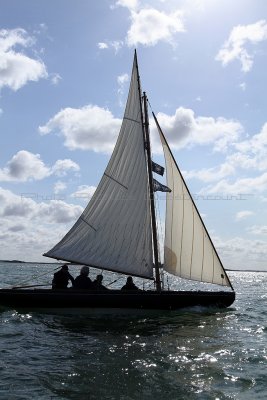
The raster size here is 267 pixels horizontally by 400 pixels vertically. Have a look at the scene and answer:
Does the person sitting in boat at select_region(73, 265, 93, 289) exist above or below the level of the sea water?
above

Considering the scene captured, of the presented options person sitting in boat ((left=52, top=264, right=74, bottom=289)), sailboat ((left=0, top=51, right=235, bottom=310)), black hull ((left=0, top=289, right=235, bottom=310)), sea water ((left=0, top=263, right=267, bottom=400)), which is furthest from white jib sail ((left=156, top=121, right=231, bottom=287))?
person sitting in boat ((left=52, top=264, right=74, bottom=289))

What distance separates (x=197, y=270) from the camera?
76.7 feet

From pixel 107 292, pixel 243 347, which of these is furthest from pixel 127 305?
pixel 243 347

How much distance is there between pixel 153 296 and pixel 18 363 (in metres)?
10.5

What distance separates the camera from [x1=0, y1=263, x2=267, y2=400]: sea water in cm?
1048

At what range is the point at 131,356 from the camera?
539 inches

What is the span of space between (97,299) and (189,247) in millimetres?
5624

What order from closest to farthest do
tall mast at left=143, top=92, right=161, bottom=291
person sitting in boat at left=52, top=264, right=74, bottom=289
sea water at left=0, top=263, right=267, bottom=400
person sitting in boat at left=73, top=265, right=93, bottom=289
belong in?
1. sea water at left=0, top=263, right=267, bottom=400
2. person sitting in boat at left=73, top=265, right=93, bottom=289
3. person sitting in boat at left=52, top=264, right=74, bottom=289
4. tall mast at left=143, top=92, right=161, bottom=291

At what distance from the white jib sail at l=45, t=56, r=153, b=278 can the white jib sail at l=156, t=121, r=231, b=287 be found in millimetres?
1226

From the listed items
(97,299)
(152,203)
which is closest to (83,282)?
(97,299)

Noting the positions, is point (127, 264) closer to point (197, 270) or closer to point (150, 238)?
point (150, 238)

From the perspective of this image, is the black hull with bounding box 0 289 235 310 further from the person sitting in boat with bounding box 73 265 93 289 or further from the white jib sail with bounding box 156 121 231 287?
the white jib sail with bounding box 156 121 231 287

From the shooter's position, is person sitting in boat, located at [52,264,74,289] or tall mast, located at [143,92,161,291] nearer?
person sitting in boat, located at [52,264,74,289]

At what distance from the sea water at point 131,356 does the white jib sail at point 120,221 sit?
295 cm
